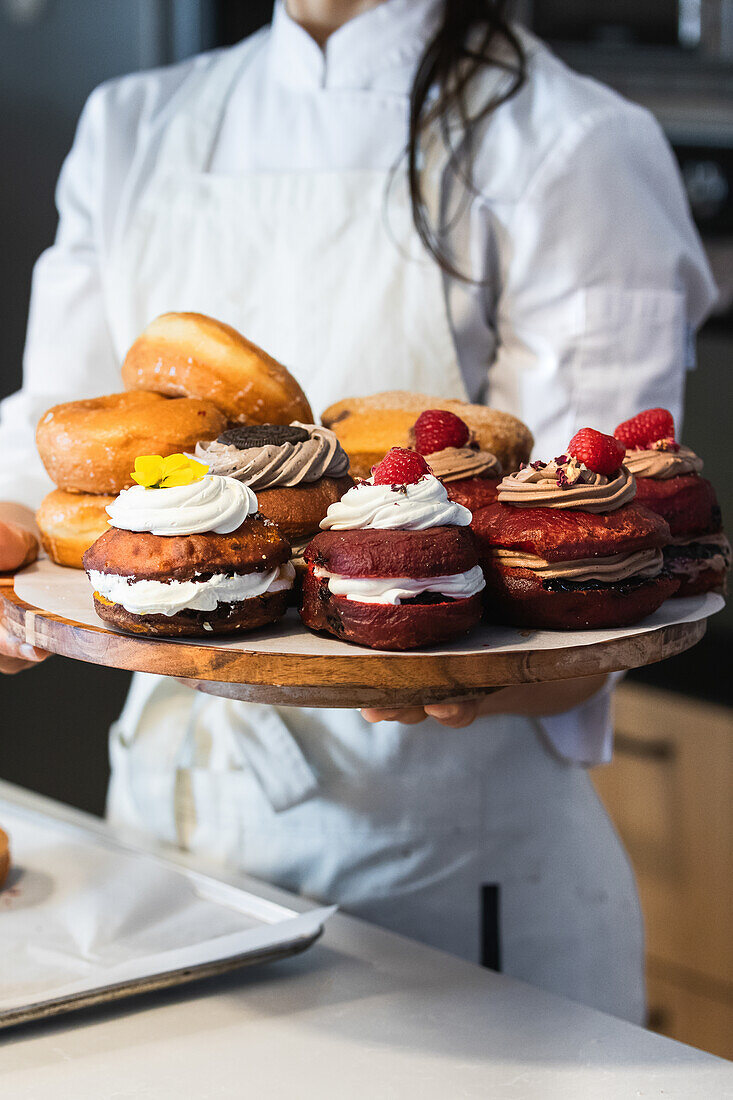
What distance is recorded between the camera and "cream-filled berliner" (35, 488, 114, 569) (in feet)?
3.40

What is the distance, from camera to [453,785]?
1449 mm

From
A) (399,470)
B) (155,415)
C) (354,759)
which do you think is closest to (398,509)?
(399,470)

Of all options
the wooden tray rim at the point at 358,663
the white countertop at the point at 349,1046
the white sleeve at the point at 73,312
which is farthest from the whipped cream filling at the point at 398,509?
the white sleeve at the point at 73,312

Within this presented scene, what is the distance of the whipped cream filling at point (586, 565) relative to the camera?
0.88 metres

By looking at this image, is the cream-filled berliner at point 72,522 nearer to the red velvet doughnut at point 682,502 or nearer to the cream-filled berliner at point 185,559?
the cream-filled berliner at point 185,559

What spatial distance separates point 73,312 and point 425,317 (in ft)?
1.66

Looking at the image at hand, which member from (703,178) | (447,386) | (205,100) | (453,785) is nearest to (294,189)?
(205,100)

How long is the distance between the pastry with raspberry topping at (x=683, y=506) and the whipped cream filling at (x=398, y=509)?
8.4 inches

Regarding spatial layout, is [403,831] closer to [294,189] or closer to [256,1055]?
[256,1055]

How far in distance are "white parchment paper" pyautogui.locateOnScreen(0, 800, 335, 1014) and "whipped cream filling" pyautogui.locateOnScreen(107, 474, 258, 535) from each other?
0.42m

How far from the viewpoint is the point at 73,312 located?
1603 mm

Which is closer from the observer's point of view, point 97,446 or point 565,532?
point 565,532

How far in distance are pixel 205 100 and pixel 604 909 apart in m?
1.21

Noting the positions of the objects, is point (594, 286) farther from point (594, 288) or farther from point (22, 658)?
point (22, 658)
